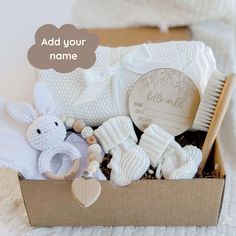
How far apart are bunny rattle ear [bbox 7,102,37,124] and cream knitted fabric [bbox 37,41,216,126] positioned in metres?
0.06

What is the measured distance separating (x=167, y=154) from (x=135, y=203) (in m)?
0.09

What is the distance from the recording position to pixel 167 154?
0.60 m

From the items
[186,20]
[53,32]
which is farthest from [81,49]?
[186,20]

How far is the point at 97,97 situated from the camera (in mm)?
668

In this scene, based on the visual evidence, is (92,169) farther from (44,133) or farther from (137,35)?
(137,35)

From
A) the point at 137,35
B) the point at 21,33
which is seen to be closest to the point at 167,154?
the point at 137,35

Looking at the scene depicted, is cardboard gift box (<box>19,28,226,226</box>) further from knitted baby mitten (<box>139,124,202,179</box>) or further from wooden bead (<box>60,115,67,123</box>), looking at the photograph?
wooden bead (<box>60,115,67,123</box>)

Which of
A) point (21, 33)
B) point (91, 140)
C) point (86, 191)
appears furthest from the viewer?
point (21, 33)

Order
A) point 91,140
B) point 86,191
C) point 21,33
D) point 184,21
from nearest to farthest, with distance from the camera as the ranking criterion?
point 86,191 → point 91,140 → point 184,21 → point 21,33

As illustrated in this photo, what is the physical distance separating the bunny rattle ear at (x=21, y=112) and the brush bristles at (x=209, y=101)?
231 millimetres

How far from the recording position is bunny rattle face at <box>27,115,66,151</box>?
60 centimetres

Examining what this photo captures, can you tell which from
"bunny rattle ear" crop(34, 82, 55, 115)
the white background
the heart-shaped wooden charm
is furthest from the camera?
the white background

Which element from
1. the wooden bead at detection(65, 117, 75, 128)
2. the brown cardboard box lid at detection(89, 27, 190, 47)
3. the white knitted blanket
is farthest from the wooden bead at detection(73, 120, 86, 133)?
the brown cardboard box lid at detection(89, 27, 190, 47)

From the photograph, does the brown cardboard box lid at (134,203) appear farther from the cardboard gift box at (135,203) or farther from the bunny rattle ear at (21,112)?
the bunny rattle ear at (21,112)
